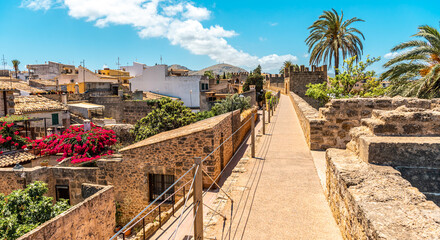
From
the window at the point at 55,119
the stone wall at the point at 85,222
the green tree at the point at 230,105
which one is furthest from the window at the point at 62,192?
the window at the point at 55,119

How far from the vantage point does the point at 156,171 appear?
10.1 metres

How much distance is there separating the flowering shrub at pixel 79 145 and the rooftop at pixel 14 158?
29.1 inches

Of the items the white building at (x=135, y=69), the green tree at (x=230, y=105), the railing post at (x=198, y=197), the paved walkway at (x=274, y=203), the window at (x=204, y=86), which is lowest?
the paved walkway at (x=274, y=203)

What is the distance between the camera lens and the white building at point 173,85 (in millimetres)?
34750

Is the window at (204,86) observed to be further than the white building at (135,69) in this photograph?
No

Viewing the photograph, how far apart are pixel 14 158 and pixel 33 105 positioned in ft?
30.7

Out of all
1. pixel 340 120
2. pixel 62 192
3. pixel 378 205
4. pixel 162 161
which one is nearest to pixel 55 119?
pixel 62 192

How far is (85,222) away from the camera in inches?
299

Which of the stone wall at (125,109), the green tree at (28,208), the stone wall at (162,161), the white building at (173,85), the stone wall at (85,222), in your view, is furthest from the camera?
the white building at (173,85)

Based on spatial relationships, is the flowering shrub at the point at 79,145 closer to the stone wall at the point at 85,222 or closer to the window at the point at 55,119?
the stone wall at the point at 85,222

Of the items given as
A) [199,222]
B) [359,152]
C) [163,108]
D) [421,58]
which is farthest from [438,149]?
[163,108]

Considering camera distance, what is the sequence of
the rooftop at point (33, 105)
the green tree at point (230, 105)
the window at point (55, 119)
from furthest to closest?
the window at point (55, 119)
the green tree at point (230, 105)
the rooftop at point (33, 105)

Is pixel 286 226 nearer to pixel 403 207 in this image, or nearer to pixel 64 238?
pixel 403 207

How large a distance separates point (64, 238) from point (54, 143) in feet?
30.6
